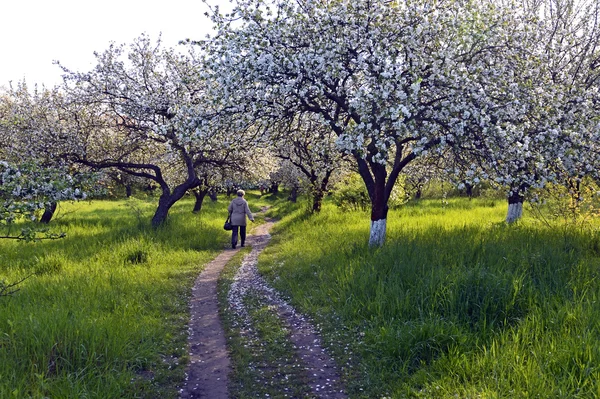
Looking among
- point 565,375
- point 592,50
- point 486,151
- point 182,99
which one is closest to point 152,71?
point 182,99

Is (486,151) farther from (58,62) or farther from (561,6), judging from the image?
(58,62)

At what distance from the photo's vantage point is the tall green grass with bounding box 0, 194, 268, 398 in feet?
17.9

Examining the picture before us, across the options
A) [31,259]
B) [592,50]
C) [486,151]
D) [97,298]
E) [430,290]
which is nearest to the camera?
[430,290]

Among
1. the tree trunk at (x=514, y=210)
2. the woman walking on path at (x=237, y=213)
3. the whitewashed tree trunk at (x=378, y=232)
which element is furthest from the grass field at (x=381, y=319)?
the woman walking on path at (x=237, y=213)

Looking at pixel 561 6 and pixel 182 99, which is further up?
pixel 561 6

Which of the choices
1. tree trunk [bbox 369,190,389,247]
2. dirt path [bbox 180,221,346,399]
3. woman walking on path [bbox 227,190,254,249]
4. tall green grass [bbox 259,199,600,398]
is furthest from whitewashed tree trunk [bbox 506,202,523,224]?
dirt path [bbox 180,221,346,399]

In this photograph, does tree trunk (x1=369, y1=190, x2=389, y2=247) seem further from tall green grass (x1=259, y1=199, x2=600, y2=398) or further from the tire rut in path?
the tire rut in path

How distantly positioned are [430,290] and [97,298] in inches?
240

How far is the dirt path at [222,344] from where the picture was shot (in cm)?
572

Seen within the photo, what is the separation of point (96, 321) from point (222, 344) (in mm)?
1950

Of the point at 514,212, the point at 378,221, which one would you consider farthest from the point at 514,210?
the point at 378,221

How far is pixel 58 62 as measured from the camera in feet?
55.9

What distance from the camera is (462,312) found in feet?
22.9

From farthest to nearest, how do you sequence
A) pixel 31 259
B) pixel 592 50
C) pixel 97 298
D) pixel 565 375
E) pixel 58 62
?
pixel 58 62
pixel 592 50
pixel 31 259
pixel 97 298
pixel 565 375
